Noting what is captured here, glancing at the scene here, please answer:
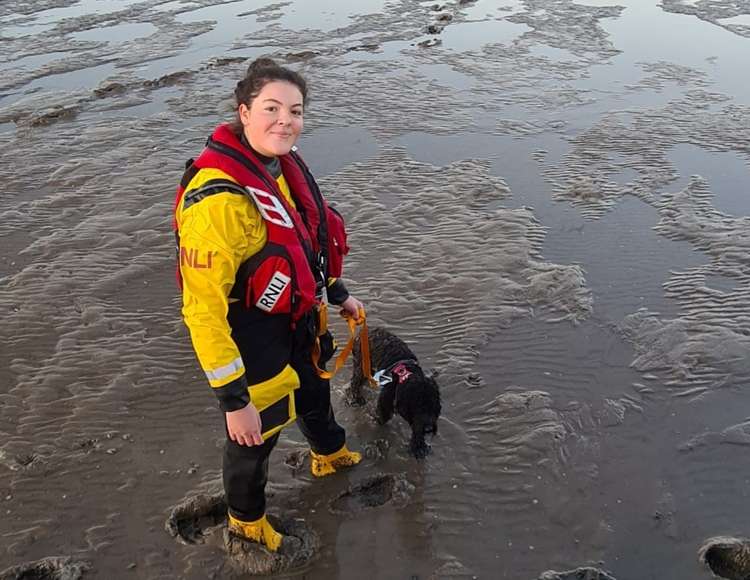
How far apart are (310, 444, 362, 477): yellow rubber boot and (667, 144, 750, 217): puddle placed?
643cm

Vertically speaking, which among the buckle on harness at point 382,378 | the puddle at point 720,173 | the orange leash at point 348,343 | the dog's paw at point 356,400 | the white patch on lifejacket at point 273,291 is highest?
the white patch on lifejacket at point 273,291

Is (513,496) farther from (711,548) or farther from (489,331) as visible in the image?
(489,331)

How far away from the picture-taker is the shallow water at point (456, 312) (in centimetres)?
458

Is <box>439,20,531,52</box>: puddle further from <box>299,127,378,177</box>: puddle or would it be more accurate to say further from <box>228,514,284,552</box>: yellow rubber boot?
<box>228,514,284,552</box>: yellow rubber boot

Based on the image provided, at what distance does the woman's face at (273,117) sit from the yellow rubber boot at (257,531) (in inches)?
94.1

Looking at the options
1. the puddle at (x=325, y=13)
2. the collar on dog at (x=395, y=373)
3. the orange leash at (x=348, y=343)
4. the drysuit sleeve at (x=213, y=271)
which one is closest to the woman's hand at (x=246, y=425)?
the drysuit sleeve at (x=213, y=271)

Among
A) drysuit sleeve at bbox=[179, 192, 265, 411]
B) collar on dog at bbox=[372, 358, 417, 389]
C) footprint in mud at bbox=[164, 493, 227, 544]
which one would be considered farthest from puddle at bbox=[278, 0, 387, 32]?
drysuit sleeve at bbox=[179, 192, 265, 411]

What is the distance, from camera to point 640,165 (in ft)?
33.3

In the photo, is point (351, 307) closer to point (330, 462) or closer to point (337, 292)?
point (337, 292)

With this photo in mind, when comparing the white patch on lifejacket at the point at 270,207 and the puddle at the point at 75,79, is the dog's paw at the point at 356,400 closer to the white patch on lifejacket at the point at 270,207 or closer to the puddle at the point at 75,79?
the white patch on lifejacket at the point at 270,207

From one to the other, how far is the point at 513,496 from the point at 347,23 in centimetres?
1880

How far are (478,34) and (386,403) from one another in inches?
624

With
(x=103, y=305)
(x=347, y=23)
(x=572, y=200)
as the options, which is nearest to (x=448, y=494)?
(x=103, y=305)

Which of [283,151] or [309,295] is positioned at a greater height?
[283,151]
